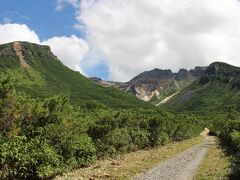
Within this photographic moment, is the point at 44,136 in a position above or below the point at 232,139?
above

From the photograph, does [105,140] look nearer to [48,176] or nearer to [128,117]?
[128,117]

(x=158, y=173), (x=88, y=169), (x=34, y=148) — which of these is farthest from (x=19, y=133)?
(x=158, y=173)

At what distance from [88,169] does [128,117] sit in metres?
21.4

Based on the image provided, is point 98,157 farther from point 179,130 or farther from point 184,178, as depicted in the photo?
point 179,130

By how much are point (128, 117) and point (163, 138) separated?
18200 millimetres

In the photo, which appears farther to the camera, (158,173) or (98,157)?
(98,157)

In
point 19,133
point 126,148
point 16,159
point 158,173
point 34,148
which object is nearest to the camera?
point 16,159

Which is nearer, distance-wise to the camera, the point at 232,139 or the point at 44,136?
the point at 44,136

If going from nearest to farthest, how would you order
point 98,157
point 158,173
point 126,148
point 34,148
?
point 34,148
point 158,173
point 98,157
point 126,148

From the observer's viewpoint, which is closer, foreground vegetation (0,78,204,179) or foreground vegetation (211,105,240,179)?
foreground vegetation (0,78,204,179)

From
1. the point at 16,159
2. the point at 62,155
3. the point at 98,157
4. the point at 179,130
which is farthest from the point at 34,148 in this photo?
the point at 179,130

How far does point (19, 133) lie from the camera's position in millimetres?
29766

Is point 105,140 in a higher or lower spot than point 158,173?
higher

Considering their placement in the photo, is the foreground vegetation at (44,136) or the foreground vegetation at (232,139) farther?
the foreground vegetation at (232,139)
